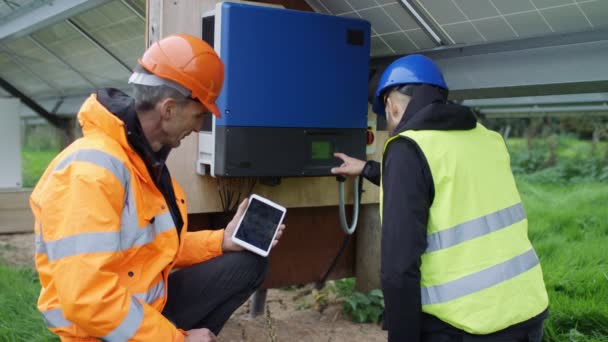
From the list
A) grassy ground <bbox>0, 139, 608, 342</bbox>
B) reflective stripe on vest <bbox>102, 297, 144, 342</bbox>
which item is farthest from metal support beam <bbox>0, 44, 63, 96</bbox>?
reflective stripe on vest <bbox>102, 297, 144, 342</bbox>

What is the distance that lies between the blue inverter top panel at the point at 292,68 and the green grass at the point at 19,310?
144 centimetres

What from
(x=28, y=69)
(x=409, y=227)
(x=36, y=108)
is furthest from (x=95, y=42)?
(x=409, y=227)

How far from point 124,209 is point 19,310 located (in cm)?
187

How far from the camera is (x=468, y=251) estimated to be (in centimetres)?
188

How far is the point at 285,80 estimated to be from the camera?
2703mm

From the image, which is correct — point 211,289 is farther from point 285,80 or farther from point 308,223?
point 308,223

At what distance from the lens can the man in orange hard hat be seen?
66.0 inches

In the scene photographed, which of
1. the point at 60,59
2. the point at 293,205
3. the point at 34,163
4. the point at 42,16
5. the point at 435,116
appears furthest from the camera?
the point at 34,163

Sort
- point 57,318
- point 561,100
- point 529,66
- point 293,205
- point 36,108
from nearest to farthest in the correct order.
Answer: point 57,318
point 529,66
point 293,205
point 561,100
point 36,108

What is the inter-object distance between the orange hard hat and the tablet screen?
0.53 meters

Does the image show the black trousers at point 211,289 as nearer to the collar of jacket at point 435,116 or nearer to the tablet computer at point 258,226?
the tablet computer at point 258,226

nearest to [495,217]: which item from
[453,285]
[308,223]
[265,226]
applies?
[453,285]

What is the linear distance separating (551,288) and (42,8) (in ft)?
12.0

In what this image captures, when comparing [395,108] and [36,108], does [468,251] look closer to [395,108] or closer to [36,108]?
[395,108]
